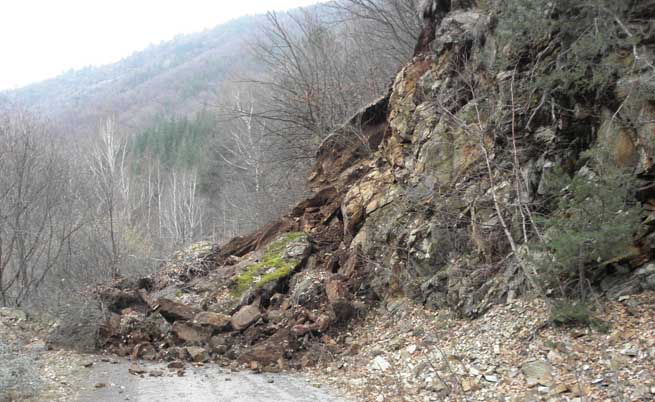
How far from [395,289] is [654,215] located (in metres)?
4.77

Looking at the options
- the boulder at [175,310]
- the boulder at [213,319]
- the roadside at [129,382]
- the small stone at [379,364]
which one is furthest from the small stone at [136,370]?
the small stone at [379,364]

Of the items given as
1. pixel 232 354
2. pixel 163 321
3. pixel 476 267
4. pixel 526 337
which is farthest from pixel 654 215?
pixel 163 321

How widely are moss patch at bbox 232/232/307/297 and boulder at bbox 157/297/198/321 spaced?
1.11m

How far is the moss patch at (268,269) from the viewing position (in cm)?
1194

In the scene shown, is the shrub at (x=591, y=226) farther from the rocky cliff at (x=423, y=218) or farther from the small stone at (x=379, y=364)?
the small stone at (x=379, y=364)

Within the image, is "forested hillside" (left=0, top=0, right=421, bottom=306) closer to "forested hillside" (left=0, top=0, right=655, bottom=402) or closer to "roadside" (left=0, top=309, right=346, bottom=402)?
"forested hillside" (left=0, top=0, right=655, bottom=402)

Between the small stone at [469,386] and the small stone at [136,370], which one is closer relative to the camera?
the small stone at [469,386]

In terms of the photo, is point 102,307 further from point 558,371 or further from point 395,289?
point 558,371

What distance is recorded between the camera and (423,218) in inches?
396

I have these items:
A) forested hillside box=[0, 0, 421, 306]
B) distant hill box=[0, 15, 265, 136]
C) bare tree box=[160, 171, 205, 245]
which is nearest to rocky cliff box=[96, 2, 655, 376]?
forested hillside box=[0, 0, 421, 306]

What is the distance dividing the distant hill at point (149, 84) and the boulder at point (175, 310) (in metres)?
48.7

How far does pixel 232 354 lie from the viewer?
9.70m

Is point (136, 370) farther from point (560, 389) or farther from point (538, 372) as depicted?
point (560, 389)

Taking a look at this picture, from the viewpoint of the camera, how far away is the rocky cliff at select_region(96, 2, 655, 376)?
7.17 meters
